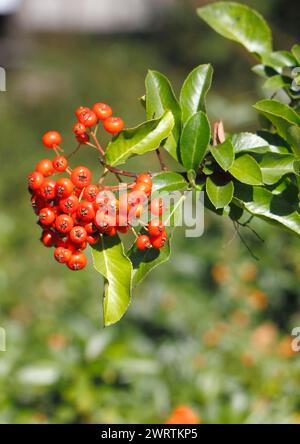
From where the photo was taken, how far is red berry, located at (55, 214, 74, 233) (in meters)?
1.23

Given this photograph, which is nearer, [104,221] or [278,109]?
[104,221]

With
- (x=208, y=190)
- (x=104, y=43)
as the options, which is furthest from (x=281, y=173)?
(x=104, y=43)

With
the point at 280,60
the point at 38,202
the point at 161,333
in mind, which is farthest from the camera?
the point at 161,333

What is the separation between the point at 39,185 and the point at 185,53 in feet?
22.5

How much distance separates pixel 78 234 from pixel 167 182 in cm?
21

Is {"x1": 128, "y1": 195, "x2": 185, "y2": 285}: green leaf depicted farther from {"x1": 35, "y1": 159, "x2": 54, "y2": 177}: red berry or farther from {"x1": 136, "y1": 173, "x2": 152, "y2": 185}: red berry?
{"x1": 35, "y1": 159, "x2": 54, "y2": 177}: red berry

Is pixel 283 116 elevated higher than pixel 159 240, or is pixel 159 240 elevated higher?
pixel 283 116

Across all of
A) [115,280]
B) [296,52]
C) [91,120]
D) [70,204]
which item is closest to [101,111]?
[91,120]

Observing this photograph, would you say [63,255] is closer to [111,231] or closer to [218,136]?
[111,231]

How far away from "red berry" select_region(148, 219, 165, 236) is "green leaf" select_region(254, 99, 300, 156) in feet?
1.02

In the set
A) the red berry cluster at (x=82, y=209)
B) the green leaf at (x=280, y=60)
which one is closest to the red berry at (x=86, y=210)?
the red berry cluster at (x=82, y=209)

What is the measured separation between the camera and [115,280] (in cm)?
128

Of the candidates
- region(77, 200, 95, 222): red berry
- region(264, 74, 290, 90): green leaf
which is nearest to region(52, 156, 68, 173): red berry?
region(77, 200, 95, 222): red berry

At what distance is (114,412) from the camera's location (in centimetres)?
244
